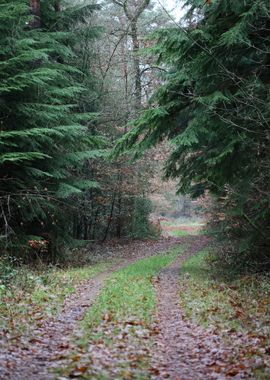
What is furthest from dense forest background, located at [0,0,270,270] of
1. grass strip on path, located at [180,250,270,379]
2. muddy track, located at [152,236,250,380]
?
muddy track, located at [152,236,250,380]

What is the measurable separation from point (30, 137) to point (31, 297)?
23.2 feet

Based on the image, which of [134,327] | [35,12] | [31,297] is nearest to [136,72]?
[35,12]

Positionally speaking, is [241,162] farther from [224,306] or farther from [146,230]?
[146,230]

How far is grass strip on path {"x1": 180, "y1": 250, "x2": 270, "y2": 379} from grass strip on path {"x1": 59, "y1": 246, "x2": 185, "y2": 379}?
1.06 metres

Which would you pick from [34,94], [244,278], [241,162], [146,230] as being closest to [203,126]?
[241,162]

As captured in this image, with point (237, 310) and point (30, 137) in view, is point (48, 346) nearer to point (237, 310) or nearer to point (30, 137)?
point (237, 310)

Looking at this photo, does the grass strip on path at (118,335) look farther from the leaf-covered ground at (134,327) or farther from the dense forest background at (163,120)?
the dense forest background at (163,120)

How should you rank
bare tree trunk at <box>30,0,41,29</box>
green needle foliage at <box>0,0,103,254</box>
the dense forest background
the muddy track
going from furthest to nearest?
bare tree trunk at <box>30,0,41,29</box> < green needle foliage at <box>0,0,103,254</box> < the dense forest background < the muddy track

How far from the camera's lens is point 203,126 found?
13172 millimetres

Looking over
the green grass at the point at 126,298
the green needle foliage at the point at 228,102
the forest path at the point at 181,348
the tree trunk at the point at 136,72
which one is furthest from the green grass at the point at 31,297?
the tree trunk at the point at 136,72

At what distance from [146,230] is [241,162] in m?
18.2

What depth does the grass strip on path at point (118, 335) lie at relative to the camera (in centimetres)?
605

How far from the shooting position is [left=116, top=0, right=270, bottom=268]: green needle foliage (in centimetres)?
1148

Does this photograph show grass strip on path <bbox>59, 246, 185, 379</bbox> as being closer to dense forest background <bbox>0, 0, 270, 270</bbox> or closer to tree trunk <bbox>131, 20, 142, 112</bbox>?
dense forest background <bbox>0, 0, 270, 270</bbox>
